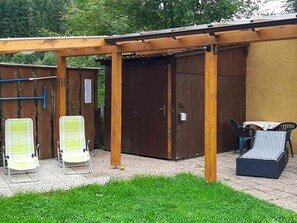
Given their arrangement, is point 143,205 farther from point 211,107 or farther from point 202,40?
point 202,40

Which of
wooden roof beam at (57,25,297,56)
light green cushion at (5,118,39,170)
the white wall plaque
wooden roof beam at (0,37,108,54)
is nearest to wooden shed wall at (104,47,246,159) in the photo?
the white wall plaque

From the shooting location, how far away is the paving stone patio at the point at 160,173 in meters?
6.31

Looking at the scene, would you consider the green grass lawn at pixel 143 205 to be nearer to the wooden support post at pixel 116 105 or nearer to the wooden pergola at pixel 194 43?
the wooden pergola at pixel 194 43

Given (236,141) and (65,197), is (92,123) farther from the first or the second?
(65,197)

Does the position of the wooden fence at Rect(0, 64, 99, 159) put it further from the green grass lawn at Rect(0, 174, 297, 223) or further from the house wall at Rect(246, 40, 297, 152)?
the house wall at Rect(246, 40, 297, 152)

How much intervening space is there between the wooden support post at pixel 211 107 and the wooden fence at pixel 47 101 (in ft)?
13.5

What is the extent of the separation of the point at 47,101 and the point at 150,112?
2.50m

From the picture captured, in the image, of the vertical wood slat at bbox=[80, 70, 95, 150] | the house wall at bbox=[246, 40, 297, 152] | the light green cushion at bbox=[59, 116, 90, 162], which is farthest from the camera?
the house wall at bbox=[246, 40, 297, 152]

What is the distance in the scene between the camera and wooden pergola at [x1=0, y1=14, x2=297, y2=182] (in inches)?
240

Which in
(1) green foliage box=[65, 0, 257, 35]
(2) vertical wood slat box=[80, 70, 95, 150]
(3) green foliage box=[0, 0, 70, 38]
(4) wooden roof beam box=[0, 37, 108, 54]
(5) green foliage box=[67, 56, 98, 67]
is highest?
(3) green foliage box=[0, 0, 70, 38]

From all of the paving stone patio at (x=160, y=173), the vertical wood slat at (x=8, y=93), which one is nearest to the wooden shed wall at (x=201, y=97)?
the paving stone patio at (x=160, y=173)

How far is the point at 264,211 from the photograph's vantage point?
5.22 m

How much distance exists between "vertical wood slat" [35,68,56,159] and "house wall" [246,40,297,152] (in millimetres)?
5616

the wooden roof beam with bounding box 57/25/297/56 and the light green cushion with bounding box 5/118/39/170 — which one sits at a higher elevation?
the wooden roof beam with bounding box 57/25/297/56
